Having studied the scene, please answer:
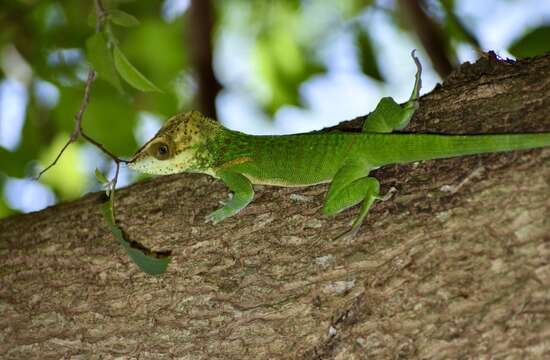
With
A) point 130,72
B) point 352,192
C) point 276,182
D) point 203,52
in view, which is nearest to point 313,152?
point 276,182

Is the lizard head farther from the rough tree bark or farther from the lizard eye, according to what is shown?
the rough tree bark

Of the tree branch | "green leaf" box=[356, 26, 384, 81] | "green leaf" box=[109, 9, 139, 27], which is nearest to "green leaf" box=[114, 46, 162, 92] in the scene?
"green leaf" box=[109, 9, 139, 27]

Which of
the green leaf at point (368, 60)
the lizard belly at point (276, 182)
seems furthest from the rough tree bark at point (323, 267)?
the green leaf at point (368, 60)

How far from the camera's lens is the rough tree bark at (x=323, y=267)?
2721mm

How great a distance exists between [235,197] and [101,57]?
106cm

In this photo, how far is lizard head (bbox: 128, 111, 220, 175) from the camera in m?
3.88

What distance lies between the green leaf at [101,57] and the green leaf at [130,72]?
0.05 metres

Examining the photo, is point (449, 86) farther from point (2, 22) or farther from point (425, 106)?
point (2, 22)

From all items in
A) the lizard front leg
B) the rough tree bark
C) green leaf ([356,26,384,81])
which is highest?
green leaf ([356,26,384,81])

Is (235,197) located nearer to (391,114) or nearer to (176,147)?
(176,147)

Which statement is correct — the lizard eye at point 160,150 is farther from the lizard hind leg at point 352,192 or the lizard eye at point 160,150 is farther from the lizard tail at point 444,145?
the lizard tail at point 444,145

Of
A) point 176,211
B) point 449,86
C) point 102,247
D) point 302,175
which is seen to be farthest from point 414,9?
point 102,247

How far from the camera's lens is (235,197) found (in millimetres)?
3615

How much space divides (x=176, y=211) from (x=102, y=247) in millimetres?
476
